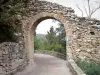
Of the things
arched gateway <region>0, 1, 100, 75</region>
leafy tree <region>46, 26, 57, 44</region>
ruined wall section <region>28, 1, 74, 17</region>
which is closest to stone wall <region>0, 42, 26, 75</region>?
arched gateway <region>0, 1, 100, 75</region>

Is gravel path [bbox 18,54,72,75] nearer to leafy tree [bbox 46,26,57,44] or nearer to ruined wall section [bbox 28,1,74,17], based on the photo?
ruined wall section [bbox 28,1,74,17]

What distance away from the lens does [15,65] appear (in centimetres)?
1189

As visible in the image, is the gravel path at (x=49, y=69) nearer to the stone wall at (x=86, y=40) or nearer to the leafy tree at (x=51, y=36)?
the stone wall at (x=86, y=40)

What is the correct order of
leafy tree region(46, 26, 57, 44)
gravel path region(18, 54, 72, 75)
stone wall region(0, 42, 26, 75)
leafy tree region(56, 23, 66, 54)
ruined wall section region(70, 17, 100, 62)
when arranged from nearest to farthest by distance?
stone wall region(0, 42, 26, 75) < gravel path region(18, 54, 72, 75) < ruined wall section region(70, 17, 100, 62) < leafy tree region(56, 23, 66, 54) < leafy tree region(46, 26, 57, 44)

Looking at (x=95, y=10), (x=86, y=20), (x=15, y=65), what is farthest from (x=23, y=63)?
(x=95, y=10)

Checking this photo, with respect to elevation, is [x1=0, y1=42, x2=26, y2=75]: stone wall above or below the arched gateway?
below

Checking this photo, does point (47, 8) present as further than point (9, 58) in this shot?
Yes

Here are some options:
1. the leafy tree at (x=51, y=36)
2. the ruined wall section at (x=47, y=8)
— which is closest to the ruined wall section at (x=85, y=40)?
the ruined wall section at (x=47, y=8)

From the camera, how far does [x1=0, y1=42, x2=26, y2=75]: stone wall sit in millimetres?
10820

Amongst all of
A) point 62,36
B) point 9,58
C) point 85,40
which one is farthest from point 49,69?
point 62,36

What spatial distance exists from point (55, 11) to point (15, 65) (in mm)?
4681

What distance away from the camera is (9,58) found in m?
11.3

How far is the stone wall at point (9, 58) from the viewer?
10820mm

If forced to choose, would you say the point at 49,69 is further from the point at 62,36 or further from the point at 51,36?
the point at 51,36
